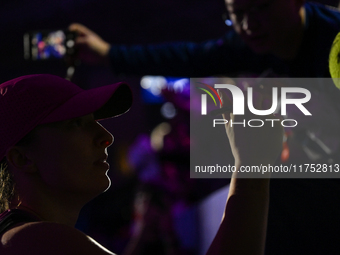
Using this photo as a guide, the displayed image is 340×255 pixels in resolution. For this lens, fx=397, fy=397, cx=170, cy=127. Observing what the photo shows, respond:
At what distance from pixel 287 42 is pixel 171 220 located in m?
1.54

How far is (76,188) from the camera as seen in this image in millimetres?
685

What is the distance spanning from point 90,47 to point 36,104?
86cm

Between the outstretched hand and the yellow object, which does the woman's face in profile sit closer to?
the yellow object

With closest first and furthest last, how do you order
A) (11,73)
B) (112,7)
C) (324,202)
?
1. (324,202)
2. (112,7)
3. (11,73)

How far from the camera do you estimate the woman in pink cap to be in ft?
2.21

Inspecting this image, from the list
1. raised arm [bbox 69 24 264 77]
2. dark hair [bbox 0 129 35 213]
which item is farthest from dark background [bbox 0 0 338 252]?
dark hair [bbox 0 129 35 213]

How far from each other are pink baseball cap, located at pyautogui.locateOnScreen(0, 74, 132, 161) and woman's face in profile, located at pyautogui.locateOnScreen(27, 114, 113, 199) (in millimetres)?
26

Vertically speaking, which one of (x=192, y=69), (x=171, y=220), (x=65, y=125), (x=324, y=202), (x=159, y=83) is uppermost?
(x=65, y=125)

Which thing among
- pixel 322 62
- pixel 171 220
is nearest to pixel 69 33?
pixel 322 62

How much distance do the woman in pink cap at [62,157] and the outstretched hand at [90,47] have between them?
792mm

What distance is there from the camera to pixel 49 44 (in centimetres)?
160

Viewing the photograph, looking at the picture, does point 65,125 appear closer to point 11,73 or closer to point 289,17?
point 289,17

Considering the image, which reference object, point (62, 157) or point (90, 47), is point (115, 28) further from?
point (62, 157)

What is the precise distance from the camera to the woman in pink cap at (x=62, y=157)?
673mm
